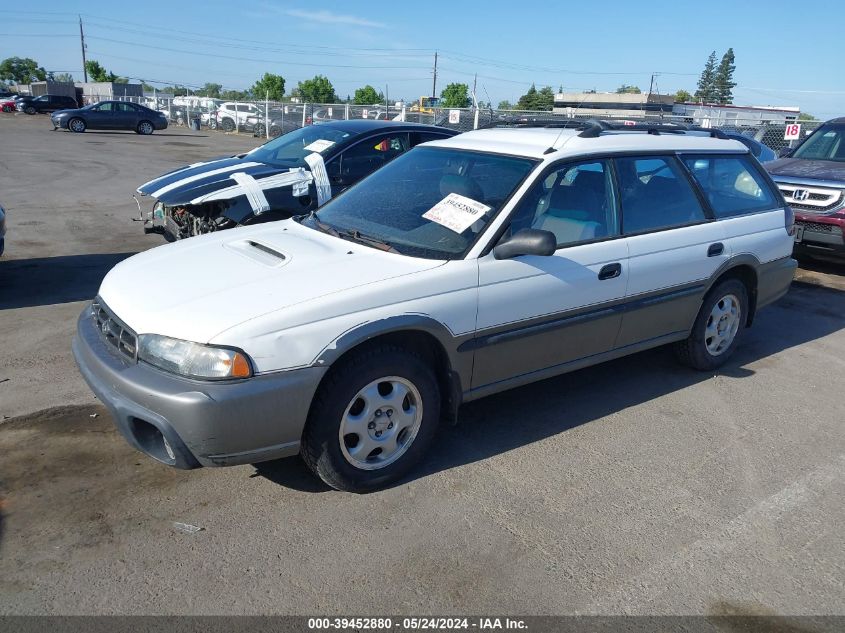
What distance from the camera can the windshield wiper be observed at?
12.4 feet

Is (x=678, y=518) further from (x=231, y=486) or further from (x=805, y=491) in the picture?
(x=231, y=486)

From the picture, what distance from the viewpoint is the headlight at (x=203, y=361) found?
296 centimetres

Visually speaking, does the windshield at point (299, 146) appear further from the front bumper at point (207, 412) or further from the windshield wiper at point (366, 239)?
the front bumper at point (207, 412)

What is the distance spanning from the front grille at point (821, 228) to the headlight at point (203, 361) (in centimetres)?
785

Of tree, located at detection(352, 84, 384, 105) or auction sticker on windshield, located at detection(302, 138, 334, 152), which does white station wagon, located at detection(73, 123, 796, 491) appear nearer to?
auction sticker on windshield, located at detection(302, 138, 334, 152)

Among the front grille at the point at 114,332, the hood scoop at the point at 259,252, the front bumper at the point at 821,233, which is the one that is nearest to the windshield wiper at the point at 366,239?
the hood scoop at the point at 259,252

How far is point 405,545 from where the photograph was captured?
314cm

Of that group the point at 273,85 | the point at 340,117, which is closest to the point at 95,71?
the point at 273,85

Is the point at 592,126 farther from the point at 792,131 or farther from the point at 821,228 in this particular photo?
the point at 792,131

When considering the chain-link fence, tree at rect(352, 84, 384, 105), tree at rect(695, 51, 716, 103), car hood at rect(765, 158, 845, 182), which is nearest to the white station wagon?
car hood at rect(765, 158, 845, 182)

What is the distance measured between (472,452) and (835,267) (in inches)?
304

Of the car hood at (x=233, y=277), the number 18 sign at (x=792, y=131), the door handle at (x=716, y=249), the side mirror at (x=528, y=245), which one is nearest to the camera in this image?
the car hood at (x=233, y=277)

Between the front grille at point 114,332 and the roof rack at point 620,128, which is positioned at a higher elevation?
the roof rack at point 620,128

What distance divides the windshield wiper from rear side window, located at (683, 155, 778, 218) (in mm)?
2477
